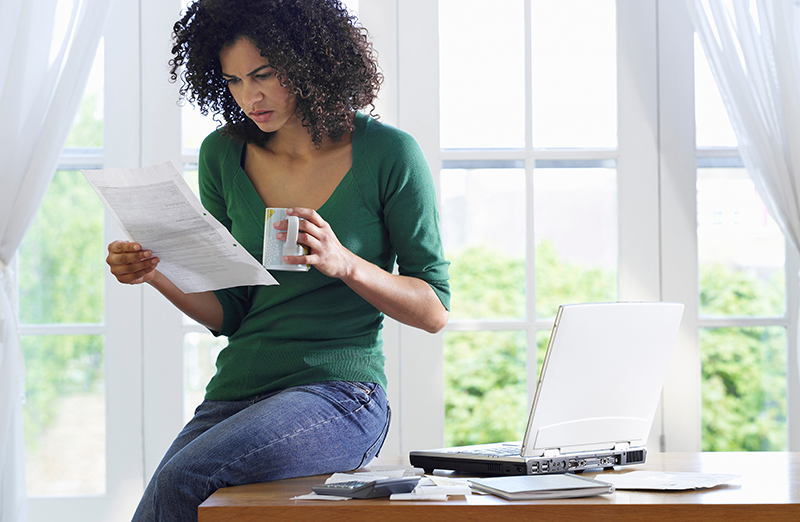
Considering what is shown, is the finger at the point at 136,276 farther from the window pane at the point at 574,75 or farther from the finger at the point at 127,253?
the window pane at the point at 574,75

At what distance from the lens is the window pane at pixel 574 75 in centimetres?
208

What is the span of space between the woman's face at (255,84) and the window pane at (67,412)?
1040 millimetres

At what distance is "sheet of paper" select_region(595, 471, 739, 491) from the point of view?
3.59 feet

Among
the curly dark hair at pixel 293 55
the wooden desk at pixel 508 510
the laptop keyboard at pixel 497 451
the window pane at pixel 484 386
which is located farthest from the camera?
the window pane at pixel 484 386

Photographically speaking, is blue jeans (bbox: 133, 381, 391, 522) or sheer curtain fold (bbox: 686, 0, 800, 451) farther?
sheer curtain fold (bbox: 686, 0, 800, 451)

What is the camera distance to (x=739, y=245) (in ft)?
6.89

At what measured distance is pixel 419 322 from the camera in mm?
1369

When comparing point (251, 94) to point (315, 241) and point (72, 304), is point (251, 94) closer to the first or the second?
point (315, 241)

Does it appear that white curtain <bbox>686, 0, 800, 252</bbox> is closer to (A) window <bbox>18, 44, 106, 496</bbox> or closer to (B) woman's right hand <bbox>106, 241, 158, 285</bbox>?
(B) woman's right hand <bbox>106, 241, 158, 285</bbox>

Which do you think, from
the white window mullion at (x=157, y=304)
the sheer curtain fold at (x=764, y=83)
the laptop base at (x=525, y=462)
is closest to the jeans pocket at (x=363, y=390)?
the laptop base at (x=525, y=462)

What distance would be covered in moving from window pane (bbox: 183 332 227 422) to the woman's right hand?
794 millimetres

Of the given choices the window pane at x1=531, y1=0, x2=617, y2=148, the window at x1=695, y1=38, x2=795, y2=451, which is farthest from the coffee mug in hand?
the window at x1=695, y1=38, x2=795, y2=451

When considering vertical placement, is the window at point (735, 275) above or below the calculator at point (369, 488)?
above

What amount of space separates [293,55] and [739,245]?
1.48m
